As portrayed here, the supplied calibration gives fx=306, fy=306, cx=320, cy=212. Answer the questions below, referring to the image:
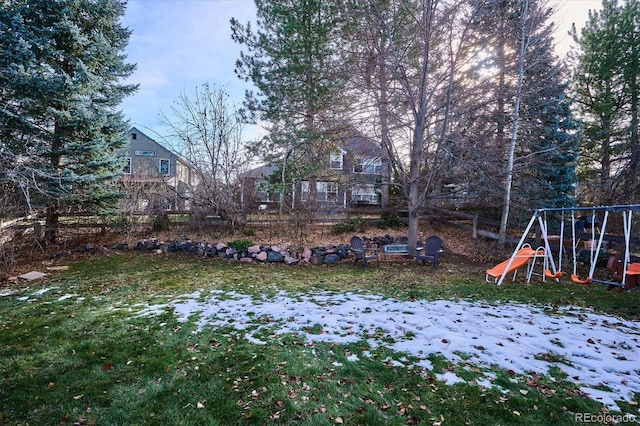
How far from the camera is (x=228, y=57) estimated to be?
1154 centimetres

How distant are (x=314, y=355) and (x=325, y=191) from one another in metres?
8.97

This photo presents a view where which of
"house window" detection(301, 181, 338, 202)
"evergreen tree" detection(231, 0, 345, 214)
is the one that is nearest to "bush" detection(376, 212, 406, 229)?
"house window" detection(301, 181, 338, 202)

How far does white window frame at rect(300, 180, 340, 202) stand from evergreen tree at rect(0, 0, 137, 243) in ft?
19.4

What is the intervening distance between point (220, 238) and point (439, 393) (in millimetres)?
8902

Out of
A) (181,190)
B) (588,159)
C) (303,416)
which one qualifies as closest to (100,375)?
(303,416)

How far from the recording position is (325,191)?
12047mm

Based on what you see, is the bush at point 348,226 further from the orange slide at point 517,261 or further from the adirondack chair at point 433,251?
the orange slide at point 517,261

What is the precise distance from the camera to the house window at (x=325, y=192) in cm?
1053

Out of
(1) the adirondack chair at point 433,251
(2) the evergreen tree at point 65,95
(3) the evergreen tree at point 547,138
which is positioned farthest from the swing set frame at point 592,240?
(2) the evergreen tree at point 65,95

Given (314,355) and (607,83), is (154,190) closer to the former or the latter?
(314,355)

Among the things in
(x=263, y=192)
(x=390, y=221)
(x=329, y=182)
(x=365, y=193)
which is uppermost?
(x=329, y=182)

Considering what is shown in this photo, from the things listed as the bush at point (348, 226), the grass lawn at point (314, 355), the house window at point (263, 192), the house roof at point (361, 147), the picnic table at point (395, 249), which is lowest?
the grass lawn at point (314, 355)

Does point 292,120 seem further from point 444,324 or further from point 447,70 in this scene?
point 444,324

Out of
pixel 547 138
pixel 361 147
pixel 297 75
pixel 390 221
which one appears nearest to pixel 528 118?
pixel 547 138
